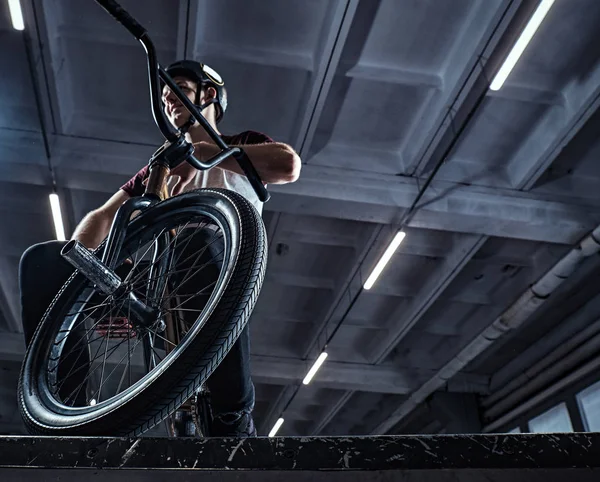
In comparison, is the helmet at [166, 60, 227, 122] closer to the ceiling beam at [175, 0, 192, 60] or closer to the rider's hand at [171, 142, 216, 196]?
the rider's hand at [171, 142, 216, 196]

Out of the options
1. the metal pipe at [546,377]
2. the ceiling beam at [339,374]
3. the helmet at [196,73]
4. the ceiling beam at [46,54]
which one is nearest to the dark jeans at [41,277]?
the helmet at [196,73]

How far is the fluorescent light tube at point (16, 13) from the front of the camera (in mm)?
3461

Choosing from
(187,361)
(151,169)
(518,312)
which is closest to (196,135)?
(151,169)

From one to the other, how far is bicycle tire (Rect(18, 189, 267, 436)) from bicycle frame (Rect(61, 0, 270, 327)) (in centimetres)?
10

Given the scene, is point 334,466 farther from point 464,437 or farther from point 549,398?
point 549,398

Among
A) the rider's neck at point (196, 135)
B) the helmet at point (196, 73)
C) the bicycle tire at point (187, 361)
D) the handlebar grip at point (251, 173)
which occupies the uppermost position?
the helmet at point (196, 73)

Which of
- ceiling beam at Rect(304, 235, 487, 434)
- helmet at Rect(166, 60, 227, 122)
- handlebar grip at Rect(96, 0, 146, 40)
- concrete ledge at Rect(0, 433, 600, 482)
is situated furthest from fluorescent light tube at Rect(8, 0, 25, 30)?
ceiling beam at Rect(304, 235, 487, 434)

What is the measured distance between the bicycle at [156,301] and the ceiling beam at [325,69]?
2538 mm

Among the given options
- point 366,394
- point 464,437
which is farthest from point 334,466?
point 366,394

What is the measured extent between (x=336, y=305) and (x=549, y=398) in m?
3.11

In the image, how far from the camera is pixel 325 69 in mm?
4102

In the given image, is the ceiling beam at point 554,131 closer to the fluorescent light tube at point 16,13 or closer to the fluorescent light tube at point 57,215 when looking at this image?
the fluorescent light tube at point 16,13

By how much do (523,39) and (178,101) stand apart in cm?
259

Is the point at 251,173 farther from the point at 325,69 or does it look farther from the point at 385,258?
the point at 385,258
